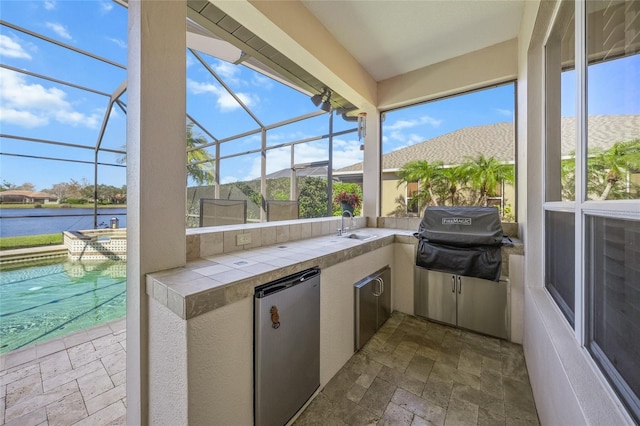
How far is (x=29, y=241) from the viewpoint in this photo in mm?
5355

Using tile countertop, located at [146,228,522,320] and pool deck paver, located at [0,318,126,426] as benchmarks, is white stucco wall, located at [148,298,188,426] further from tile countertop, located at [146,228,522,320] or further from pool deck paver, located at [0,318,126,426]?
pool deck paver, located at [0,318,126,426]

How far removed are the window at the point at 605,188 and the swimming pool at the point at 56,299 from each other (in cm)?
411

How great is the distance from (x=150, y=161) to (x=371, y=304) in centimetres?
206

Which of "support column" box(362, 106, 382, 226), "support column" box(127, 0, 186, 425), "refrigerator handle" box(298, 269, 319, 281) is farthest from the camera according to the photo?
"support column" box(362, 106, 382, 226)

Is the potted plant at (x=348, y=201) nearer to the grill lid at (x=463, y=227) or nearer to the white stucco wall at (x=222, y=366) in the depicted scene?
the grill lid at (x=463, y=227)

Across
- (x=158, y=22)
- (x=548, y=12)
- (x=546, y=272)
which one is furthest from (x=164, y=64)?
(x=546, y=272)

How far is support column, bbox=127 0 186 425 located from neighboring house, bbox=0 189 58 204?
576 cm

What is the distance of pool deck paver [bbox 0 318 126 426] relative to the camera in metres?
1.43

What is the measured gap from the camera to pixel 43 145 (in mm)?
4723

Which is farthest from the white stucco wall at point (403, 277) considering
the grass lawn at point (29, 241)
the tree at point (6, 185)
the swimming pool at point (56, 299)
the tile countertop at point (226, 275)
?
the grass lawn at point (29, 241)

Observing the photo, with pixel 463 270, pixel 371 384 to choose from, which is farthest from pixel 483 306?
pixel 371 384

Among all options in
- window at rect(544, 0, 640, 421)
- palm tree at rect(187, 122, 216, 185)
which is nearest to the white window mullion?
window at rect(544, 0, 640, 421)

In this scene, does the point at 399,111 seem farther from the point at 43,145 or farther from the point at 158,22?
the point at 43,145

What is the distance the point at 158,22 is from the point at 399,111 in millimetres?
3079
